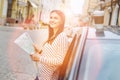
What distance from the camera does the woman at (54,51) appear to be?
363 centimetres

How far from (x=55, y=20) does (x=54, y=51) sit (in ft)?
1.38

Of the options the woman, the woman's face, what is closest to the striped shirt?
the woman

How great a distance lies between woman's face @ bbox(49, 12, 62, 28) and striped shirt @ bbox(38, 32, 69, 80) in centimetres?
20

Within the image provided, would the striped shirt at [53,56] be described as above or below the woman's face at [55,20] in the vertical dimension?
below

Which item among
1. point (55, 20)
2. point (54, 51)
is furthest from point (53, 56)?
point (55, 20)

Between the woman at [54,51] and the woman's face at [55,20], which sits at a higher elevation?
the woman's face at [55,20]

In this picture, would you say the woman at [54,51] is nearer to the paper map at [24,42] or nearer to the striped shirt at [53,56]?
the striped shirt at [53,56]

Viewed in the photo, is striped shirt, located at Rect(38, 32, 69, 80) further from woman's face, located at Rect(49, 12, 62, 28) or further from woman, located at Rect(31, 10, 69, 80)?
woman's face, located at Rect(49, 12, 62, 28)

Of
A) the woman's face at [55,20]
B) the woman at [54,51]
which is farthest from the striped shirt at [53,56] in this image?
the woman's face at [55,20]

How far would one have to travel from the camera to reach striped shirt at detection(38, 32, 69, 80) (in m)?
3.61

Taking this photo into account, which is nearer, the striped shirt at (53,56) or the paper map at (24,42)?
the striped shirt at (53,56)

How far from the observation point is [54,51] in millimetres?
3678

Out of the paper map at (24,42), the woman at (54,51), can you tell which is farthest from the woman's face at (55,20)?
the paper map at (24,42)

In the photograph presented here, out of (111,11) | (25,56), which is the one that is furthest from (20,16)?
(25,56)
